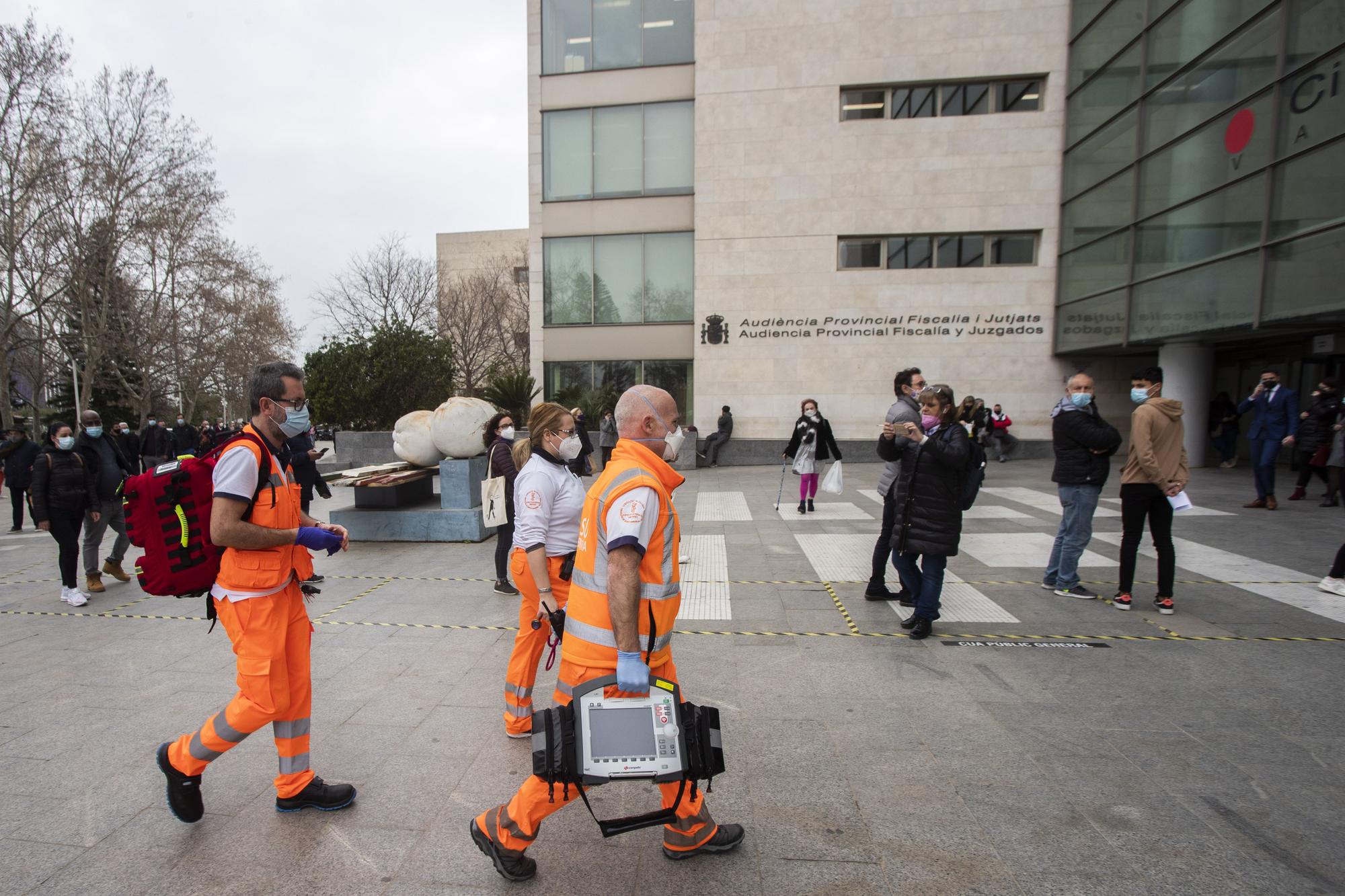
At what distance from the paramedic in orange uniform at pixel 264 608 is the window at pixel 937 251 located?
59.5 feet

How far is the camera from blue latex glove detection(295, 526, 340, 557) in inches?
113

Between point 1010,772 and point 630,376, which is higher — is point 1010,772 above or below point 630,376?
below

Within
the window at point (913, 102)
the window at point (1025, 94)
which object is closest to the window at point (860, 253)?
the window at point (913, 102)

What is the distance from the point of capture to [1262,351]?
15.7 metres

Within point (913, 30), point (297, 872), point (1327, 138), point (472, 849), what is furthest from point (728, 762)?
point (913, 30)

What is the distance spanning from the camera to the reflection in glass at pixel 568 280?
2072cm

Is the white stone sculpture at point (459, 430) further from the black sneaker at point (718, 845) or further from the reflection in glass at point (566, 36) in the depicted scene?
the reflection in glass at point (566, 36)

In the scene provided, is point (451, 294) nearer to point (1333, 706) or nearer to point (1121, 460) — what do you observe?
point (1121, 460)

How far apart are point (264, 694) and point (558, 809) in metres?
1.33

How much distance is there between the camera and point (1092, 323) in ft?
55.4

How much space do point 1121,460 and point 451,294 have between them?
102 feet

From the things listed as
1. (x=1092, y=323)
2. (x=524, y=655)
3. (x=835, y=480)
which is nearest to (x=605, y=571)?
(x=524, y=655)

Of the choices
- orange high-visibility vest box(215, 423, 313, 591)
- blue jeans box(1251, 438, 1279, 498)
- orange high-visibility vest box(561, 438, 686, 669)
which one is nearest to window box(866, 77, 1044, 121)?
blue jeans box(1251, 438, 1279, 498)

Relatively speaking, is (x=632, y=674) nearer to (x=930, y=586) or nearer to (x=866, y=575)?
(x=930, y=586)
